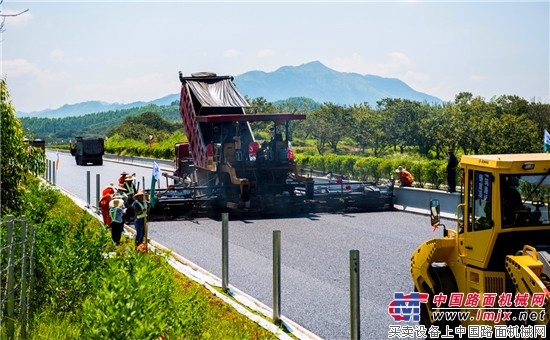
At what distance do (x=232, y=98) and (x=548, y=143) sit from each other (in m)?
13.2

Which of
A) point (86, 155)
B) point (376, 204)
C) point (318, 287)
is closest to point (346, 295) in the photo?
point (318, 287)

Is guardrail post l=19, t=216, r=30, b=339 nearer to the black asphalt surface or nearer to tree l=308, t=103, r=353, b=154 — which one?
the black asphalt surface

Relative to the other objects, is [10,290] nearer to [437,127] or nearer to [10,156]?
[10,156]

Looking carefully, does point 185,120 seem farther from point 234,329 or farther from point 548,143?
point 234,329

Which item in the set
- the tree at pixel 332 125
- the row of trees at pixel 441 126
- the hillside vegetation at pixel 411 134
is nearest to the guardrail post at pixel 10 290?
the hillside vegetation at pixel 411 134

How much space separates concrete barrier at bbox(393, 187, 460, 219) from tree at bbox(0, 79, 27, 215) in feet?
40.9

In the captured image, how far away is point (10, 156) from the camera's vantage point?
13.5 meters

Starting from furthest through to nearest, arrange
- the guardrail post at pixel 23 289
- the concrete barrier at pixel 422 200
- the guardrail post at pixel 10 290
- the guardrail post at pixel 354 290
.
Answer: the concrete barrier at pixel 422 200 < the guardrail post at pixel 23 289 < the guardrail post at pixel 10 290 < the guardrail post at pixel 354 290

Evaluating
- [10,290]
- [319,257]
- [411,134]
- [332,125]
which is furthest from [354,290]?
[332,125]

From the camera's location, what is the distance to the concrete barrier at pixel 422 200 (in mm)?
22547

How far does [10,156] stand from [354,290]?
26.2ft

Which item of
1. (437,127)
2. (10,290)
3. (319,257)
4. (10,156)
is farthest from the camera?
(437,127)

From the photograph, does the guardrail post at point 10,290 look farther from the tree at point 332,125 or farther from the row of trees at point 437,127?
the tree at point 332,125

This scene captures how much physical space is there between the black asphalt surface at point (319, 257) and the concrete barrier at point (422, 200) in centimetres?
59
